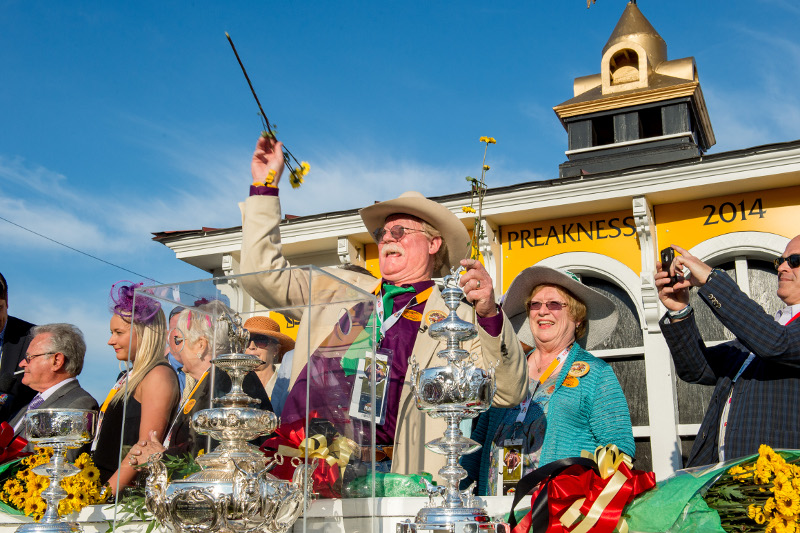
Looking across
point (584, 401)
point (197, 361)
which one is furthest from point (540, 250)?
point (197, 361)

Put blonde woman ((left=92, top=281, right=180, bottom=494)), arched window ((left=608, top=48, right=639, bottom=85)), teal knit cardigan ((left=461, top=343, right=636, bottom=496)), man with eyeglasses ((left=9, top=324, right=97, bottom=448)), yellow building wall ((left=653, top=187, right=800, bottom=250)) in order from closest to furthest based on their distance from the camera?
blonde woman ((left=92, top=281, right=180, bottom=494)), teal knit cardigan ((left=461, top=343, right=636, bottom=496)), man with eyeglasses ((left=9, top=324, right=97, bottom=448)), yellow building wall ((left=653, top=187, right=800, bottom=250)), arched window ((left=608, top=48, right=639, bottom=85))

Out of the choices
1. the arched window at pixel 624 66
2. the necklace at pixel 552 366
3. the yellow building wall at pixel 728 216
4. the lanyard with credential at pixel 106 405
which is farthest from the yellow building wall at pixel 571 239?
the lanyard with credential at pixel 106 405

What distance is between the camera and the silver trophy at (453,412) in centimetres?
207

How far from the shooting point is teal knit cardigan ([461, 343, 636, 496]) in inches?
136

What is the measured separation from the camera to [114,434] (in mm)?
2834

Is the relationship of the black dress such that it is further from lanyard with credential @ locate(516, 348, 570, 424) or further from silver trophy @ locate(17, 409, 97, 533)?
lanyard with credential @ locate(516, 348, 570, 424)

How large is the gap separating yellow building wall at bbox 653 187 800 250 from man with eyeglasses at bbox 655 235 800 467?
10.8ft

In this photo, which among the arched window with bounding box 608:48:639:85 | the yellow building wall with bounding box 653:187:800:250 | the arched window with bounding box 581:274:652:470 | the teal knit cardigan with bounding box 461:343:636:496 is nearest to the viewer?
the teal knit cardigan with bounding box 461:343:636:496

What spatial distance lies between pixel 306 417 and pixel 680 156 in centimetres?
668

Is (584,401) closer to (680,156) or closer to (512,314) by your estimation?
(512,314)

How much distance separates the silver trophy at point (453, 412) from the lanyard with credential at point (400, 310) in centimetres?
110

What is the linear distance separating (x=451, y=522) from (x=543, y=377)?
188 cm

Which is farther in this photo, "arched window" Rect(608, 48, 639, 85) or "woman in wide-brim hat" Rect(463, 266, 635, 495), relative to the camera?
"arched window" Rect(608, 48, 639, 85)

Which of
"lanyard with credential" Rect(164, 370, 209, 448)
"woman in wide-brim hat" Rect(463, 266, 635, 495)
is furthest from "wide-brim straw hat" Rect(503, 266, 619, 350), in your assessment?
"lanyard with credential" Rect(164, 370, 209, 448)
